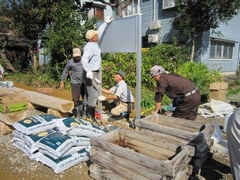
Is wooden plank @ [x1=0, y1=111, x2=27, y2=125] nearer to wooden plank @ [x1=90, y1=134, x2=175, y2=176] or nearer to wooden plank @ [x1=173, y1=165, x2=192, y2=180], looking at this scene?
wooden plank @ [x1=90, y1=134, x2=175, y2=176]

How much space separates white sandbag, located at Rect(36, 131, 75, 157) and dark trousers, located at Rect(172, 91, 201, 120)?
76.5 inches

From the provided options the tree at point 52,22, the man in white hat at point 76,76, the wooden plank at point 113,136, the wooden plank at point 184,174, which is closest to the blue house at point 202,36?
the tree at point 52,22

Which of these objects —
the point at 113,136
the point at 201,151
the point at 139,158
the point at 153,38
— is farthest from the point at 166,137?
the point at 153,38

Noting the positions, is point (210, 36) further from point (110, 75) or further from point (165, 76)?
point (165, 76)

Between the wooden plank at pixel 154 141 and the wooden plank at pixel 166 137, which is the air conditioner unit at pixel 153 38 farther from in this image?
the wooden plank at pixel 154 141

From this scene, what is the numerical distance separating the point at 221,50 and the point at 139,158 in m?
14.2

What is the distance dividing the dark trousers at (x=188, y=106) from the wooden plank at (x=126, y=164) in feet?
5.78

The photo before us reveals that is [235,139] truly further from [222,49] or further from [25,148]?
[222,49]

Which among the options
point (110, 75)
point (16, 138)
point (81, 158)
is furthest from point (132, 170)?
point (110, 75)

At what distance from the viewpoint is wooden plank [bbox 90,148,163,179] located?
7.15 ft

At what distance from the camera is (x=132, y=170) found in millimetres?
2326

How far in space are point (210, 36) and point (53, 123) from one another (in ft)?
38.8

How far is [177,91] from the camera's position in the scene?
3.53 metres

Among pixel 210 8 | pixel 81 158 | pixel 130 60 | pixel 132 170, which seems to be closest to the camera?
pixel 132 170
